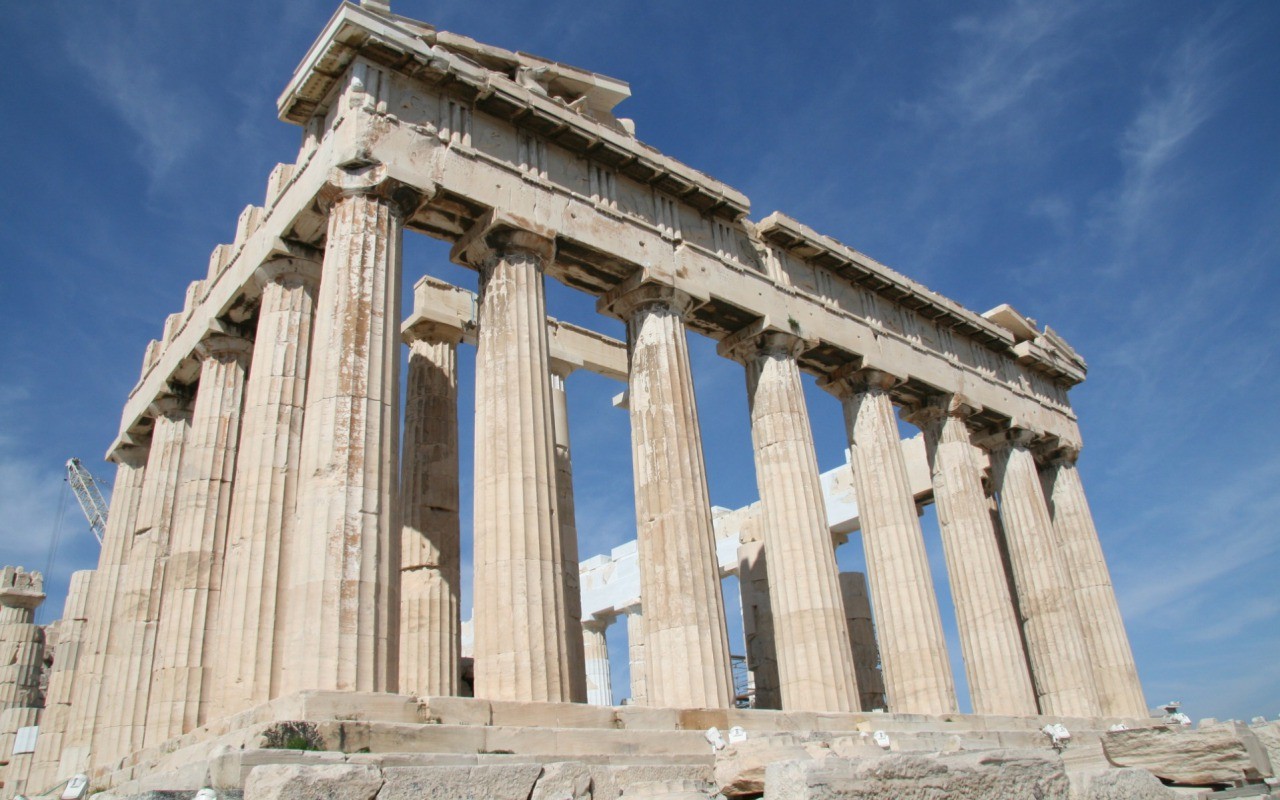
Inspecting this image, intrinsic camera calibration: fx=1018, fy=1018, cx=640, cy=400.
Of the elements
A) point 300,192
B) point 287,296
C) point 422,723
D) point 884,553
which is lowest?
point 422,723

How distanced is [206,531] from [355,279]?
21.6ft

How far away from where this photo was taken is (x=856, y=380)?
24891 millimetres

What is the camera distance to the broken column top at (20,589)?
29047mm

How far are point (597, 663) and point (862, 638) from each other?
10534 millimetres

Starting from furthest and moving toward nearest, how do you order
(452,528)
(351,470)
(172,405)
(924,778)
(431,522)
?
(172,405), (452,528), (431,522), (351,470), (924,778)

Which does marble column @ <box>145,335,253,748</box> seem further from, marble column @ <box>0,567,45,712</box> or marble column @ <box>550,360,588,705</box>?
marble column @ <box>0,567,45,712</box>

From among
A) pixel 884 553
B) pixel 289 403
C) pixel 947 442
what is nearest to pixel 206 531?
pixel 289 403

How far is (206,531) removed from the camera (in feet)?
62.0

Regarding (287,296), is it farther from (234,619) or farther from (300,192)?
(234,619)

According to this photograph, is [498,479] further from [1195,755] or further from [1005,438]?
[1005,438]

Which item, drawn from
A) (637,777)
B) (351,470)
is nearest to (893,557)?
(351,470)

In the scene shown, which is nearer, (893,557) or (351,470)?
(351,470)

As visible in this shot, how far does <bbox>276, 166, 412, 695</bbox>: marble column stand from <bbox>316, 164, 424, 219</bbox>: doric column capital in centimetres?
2

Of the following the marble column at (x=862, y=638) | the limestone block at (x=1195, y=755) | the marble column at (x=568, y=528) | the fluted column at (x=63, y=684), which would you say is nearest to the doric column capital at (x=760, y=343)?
the marble column at (x=568, y=528)
